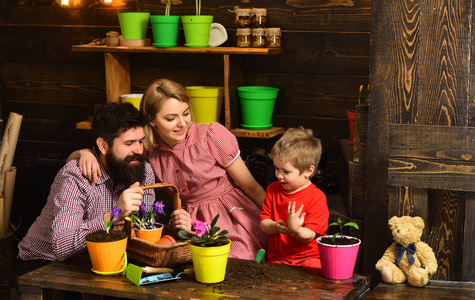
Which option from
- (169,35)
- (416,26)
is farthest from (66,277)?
(169,35)

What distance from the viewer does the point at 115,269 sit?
7.16 ft

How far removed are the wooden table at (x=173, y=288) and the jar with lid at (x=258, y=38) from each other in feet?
5.46

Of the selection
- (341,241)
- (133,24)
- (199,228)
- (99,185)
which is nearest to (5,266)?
(99,185)

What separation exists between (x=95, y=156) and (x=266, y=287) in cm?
102

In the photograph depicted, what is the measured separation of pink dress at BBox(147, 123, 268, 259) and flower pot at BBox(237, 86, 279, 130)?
631 mm

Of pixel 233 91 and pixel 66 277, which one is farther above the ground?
pixel 233 91

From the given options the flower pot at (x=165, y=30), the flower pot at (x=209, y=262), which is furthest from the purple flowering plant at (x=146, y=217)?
the flower pot at (x=165, y=30)

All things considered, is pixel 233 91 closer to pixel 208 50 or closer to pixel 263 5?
pixel 208 50

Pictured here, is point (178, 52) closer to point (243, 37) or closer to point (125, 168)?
point (243, 37)

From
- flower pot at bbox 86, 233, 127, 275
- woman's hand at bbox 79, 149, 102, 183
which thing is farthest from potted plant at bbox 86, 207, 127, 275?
woman's hand at bbox 79, 149, 102, 183

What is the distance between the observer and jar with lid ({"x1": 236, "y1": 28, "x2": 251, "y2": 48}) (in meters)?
3.55

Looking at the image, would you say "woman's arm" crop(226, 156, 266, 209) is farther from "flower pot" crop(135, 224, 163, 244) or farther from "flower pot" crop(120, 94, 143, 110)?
"flower pot" crop(120, 94, 143, 110)

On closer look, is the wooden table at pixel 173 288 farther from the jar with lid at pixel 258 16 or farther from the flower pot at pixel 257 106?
the jar with lid at pixel 258 16

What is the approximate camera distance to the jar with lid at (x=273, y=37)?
3535 mm
